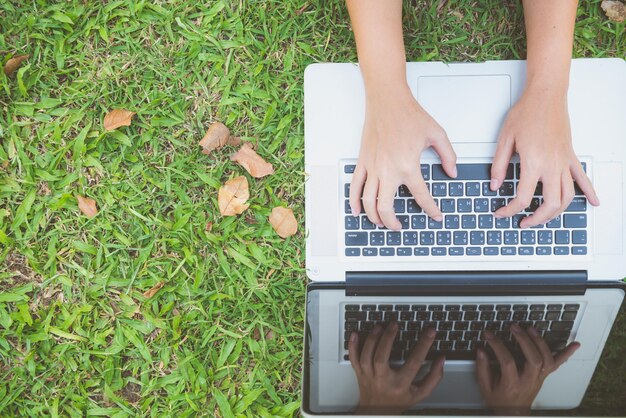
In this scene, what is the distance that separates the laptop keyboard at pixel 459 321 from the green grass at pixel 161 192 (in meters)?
0.27

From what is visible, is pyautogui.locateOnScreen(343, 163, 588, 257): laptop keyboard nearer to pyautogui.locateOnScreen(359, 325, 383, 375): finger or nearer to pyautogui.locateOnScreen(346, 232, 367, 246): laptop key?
pyautogui.locateOnScreen(346, 232, 367, 246): laptop key

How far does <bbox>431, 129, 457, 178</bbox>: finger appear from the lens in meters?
1.19

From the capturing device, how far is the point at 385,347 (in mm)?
1126

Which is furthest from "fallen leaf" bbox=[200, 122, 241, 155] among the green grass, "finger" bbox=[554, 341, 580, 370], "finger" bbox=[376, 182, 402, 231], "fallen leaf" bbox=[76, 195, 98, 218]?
"finger" bbox=[554, 341, 580, 370]

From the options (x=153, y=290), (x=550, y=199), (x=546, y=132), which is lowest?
(x=153, y=290)

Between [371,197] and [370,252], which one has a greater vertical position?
[371,197]

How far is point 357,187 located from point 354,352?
1.09ft

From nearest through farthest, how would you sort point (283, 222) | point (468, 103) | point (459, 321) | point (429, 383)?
point (429, 383) → point (459, 321) → point (468, 103) → point (283, 222)

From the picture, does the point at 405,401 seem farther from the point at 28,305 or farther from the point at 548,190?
the point at 28,305

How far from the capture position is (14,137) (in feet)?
4.76

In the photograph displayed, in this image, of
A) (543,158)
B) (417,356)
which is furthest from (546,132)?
(417,356)

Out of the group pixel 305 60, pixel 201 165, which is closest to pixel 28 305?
pixel 201 165

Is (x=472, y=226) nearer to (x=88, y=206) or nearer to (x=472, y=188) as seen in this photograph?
(x=472, y=188)

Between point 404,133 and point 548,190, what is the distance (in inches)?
12.0
